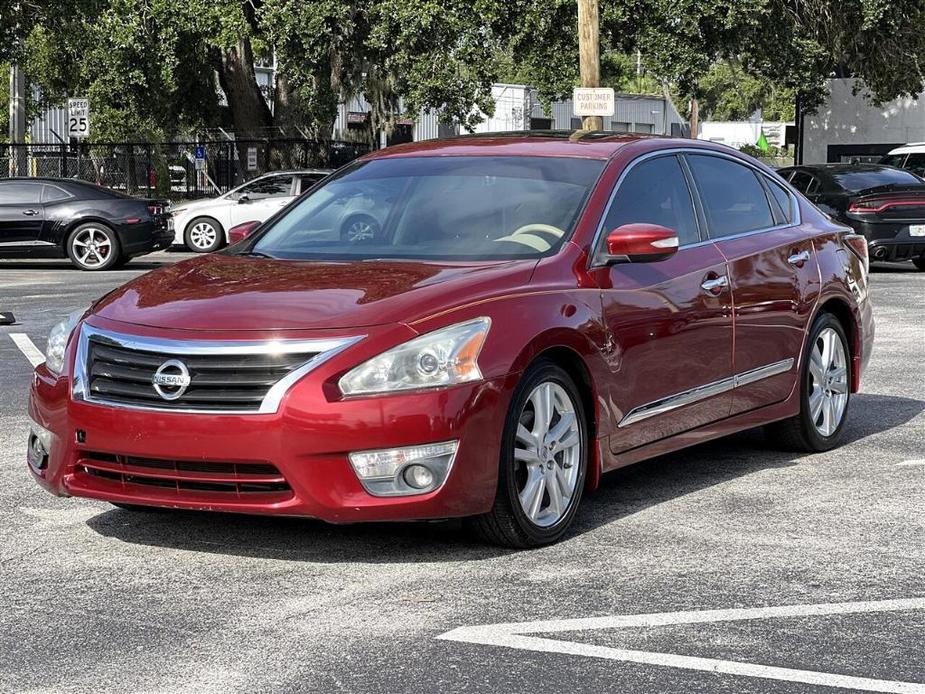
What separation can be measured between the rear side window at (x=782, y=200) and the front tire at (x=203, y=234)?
21.1m

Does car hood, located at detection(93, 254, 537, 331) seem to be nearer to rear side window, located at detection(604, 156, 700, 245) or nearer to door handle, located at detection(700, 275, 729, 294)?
rear side window, located at detection(604, 156, 700, 245)

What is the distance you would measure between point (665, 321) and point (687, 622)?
201 centimetres

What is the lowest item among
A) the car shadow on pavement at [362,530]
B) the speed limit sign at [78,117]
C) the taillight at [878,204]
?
the car shadow on pavement at [362,530]

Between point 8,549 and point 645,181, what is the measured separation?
3.12 metres

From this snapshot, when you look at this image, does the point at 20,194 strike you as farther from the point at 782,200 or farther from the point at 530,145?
the point at 530,145

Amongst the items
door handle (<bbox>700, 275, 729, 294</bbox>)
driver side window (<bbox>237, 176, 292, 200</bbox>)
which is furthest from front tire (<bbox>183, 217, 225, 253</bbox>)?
door handle (<bbox>700, 275, 729, 294</bbox>)

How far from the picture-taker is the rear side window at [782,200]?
812 centimetres

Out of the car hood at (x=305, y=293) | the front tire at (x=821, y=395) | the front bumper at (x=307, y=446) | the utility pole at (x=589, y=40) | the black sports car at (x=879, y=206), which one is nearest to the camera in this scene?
the front bumper at (x=307, y=446)

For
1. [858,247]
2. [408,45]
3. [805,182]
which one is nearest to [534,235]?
[858,247]

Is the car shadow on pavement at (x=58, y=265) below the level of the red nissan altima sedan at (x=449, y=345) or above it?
below

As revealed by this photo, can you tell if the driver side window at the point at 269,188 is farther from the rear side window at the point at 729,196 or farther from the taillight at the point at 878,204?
the rear side window at the point at 729,196

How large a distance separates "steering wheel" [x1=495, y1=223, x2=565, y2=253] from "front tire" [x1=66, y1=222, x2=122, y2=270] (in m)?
18.2

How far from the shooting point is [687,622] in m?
4.89

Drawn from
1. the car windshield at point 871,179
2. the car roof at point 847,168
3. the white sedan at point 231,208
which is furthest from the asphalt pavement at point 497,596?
the white sedan at point 231,208
